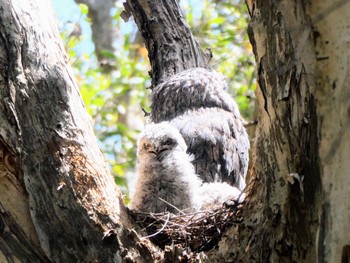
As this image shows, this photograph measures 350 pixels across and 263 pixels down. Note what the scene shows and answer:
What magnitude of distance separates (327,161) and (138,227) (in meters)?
1.07

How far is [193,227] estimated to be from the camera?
4.05 meters

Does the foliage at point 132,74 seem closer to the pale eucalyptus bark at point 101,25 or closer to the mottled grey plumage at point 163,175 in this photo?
the pale eucalyptus bark at point 101,25

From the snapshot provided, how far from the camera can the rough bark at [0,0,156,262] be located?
3242mm

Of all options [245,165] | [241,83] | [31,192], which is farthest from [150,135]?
[241,83]

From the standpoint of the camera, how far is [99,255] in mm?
3238

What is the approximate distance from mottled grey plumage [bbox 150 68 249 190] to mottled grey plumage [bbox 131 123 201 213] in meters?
0.55

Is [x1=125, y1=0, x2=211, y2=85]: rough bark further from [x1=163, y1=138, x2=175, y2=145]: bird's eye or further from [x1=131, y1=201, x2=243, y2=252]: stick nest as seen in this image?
[x1=131, y1=201, x2=243, y2=252]: stick nest

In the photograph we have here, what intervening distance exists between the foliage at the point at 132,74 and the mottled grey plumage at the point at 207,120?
248 centimetres

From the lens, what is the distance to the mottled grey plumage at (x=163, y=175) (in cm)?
499

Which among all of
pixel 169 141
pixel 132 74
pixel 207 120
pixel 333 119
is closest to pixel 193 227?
pixel 169 141

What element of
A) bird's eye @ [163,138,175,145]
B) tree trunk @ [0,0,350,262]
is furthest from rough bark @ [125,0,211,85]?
tree trunk @ [0,0,350,262]

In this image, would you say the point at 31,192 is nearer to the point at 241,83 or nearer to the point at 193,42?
the point at 193,42

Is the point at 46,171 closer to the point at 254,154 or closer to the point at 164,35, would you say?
the point at 254,154

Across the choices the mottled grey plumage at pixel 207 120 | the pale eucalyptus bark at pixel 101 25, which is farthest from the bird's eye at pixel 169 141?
the pale eucalyptus bark at pixel 101 25
